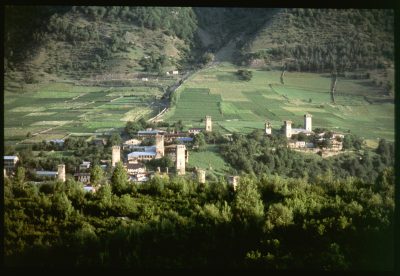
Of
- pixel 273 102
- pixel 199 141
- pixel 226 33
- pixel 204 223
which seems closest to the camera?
pixel 204 223

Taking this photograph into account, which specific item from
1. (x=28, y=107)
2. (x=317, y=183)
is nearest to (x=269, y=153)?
(x=317, y=183)

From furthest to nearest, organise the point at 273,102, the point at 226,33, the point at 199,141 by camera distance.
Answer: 1. the point at 226,33
2. the point at 273,102
3. the point at 199,141

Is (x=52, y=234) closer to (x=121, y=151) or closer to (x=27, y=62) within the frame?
(x=121, y=151)

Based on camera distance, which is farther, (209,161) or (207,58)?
(207,58)

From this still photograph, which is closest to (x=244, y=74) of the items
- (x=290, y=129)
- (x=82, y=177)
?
(x=290, y=129)

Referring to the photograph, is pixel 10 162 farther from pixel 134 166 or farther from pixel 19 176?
pixel 134 166

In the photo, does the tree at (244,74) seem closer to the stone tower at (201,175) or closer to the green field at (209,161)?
the green field at (209,161)

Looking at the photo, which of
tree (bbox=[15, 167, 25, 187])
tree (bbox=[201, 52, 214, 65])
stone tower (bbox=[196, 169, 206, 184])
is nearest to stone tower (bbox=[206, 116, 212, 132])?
stone tower (bbox=[196, 169, 206, 184])
